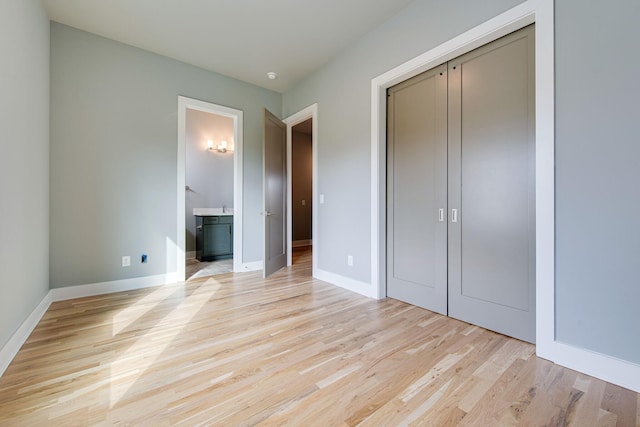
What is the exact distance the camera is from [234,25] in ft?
9.06

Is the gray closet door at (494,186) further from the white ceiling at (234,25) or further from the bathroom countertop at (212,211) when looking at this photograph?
the bathroom countertop at (212,211)

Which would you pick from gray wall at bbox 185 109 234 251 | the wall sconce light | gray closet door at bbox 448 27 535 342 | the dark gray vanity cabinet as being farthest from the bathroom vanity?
gray closet door at bbox 448 27 535 342

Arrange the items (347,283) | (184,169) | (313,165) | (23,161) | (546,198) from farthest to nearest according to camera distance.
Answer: (313,165) < (184,169) < (347,283) < (23,161) < (546,198)

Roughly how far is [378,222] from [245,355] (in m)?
1.74

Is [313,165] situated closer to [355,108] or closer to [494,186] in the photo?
[355,108]

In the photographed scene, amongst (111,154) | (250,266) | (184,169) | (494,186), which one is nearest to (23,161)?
(111,154)

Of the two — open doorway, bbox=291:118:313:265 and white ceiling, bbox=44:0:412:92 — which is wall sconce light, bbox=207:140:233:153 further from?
white ceiling, bbox=44:0:412:92

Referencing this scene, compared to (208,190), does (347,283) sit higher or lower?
lower

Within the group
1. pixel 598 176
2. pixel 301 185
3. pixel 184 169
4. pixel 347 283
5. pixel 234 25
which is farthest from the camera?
pixel 301 185

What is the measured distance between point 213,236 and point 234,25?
325cm

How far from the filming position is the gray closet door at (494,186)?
1.88m

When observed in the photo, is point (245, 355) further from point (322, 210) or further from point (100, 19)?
point (100, 19)

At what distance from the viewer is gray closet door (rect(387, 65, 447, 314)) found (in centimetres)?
239

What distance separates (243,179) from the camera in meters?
4.01
